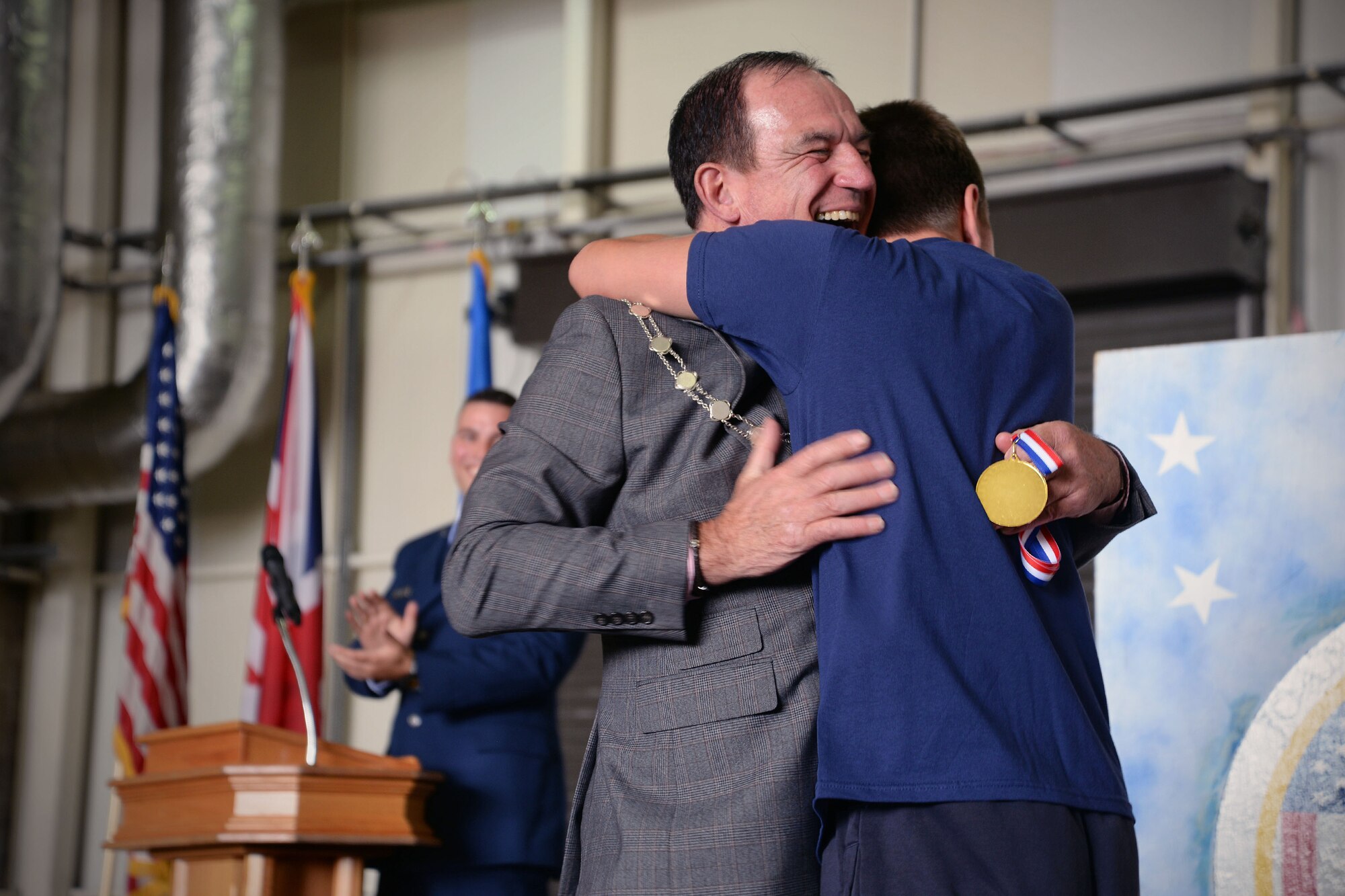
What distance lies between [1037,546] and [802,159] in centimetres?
51

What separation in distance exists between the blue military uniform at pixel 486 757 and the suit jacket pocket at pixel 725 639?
1610 millimetres

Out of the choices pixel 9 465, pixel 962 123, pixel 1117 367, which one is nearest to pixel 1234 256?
pixel 962 123

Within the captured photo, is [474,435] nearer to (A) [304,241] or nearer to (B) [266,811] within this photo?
(B) [266,811]

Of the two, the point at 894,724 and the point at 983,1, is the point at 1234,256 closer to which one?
the point at 983,1

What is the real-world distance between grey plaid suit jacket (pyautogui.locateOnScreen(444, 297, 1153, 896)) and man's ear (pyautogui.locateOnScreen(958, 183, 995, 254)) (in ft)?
1.02

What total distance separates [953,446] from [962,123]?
12.1 feet

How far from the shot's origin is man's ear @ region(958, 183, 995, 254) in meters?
1.59

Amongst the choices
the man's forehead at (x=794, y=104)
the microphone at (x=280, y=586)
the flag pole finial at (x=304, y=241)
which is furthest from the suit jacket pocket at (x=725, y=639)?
the flag pole finial at (x=304, y=241)

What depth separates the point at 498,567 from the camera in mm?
1345

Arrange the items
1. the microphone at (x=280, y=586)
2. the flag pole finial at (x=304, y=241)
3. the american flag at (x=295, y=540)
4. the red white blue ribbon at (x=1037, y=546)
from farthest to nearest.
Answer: the flag pole finial at (x=304, y=241) < the american flag at (x=295, y=540) < the microphone at (x=280, y=586) < the red white blue ribbon at (x=1037, y=546)

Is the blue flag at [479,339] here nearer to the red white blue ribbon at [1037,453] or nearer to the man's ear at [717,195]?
the man's ear at [717,195]

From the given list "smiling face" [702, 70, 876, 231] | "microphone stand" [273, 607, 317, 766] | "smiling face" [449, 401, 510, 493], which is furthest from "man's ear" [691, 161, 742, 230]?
"smiling face" [449, 401, 510, 493]

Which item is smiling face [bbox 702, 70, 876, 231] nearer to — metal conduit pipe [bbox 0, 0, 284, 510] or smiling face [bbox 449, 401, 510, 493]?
smiling face [bbox 449, 401, 510, 493]

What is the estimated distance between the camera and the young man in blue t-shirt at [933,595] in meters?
1.18
